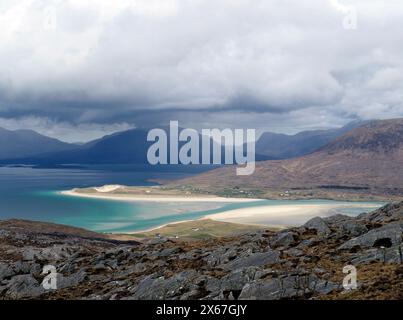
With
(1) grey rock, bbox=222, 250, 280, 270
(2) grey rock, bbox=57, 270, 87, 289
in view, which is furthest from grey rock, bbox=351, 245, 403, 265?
(2) grey rock, bbox=57, 270, 87, 289

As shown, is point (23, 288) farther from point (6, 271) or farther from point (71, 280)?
point (6, 271)

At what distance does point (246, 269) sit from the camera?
37.2m

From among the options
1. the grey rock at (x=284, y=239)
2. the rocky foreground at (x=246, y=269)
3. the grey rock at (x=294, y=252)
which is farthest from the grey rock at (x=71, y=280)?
the grey rock at (x=294, y=252)

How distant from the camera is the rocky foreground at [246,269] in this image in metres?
32.2

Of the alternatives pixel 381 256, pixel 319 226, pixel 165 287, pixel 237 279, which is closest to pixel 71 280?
pixel 165 287

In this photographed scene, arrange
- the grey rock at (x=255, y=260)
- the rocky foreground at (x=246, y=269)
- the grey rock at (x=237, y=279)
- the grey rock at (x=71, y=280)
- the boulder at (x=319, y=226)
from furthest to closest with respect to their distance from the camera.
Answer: the boulder at (x=319, y=226) → the grey rock at (x=71, y=280) → the grey rock at (x=255, y=260) → the grey rock at (x=237, y=279) → the rocky foreground at (x=246, y=269)

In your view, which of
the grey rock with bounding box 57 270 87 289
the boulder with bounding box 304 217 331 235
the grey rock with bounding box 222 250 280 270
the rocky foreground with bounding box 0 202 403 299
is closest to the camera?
the rocky foreground with bounding box 0 202 403 299

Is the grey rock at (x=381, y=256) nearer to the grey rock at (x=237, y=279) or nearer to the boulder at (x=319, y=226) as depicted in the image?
the grey rock at (x=237, y=279)

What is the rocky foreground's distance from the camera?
32156 mm

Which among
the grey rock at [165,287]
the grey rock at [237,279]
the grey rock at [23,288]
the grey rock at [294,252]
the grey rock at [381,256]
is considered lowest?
the grey rock at [23,288]

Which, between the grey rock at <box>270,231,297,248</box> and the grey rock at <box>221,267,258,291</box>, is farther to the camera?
the grey rock at <box>270,231,297,248</box>

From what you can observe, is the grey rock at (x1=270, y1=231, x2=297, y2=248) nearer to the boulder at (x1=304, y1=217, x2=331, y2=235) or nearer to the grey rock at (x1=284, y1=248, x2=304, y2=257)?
the boulder at (x1=304, y1=217, x2=331, y2=235)

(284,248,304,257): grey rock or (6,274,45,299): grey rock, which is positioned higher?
(284,248,304,257): grey rock

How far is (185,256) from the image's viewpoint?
52.3 m
